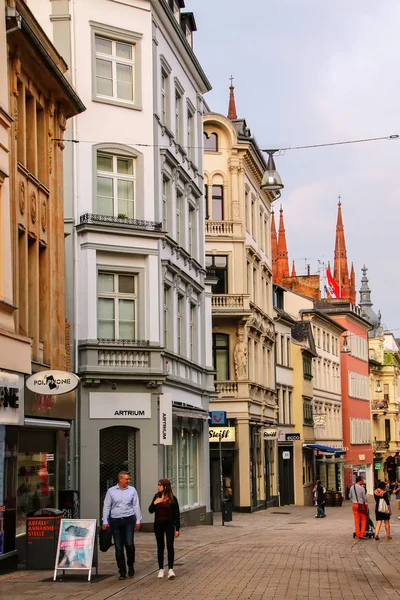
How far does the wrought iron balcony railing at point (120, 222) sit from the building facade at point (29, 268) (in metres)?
4.67

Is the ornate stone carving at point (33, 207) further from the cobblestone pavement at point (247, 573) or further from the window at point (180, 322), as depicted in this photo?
the window at point (180, 322)

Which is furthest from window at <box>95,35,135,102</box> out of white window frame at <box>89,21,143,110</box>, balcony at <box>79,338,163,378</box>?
balcony at <box>79,338,163,378</box>

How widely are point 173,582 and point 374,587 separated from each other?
10.0 feet

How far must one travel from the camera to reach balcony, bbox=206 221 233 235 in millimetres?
50594

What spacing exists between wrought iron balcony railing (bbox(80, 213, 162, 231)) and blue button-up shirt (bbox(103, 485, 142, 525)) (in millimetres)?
13020

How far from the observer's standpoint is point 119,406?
3036cm

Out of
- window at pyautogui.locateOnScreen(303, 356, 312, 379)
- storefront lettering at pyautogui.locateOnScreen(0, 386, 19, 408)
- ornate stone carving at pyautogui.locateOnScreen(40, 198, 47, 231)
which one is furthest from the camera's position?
window at pyautogui.locateOnScreen(303, 356, 312, 379)

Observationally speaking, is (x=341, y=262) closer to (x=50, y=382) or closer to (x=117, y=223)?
(x=117, y=223)

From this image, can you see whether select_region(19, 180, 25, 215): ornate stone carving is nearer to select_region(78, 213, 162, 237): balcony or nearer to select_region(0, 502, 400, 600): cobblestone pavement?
select_region(0, 502, 400, 600): cobblestone pavement

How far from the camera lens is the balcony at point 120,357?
98.1 ft

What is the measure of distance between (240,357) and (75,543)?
1295 inches

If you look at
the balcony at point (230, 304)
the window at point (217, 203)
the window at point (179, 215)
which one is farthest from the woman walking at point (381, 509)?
the window at point (217, 203)

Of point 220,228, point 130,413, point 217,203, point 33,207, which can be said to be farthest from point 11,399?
point 217,203

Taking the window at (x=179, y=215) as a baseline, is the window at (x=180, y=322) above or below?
below
